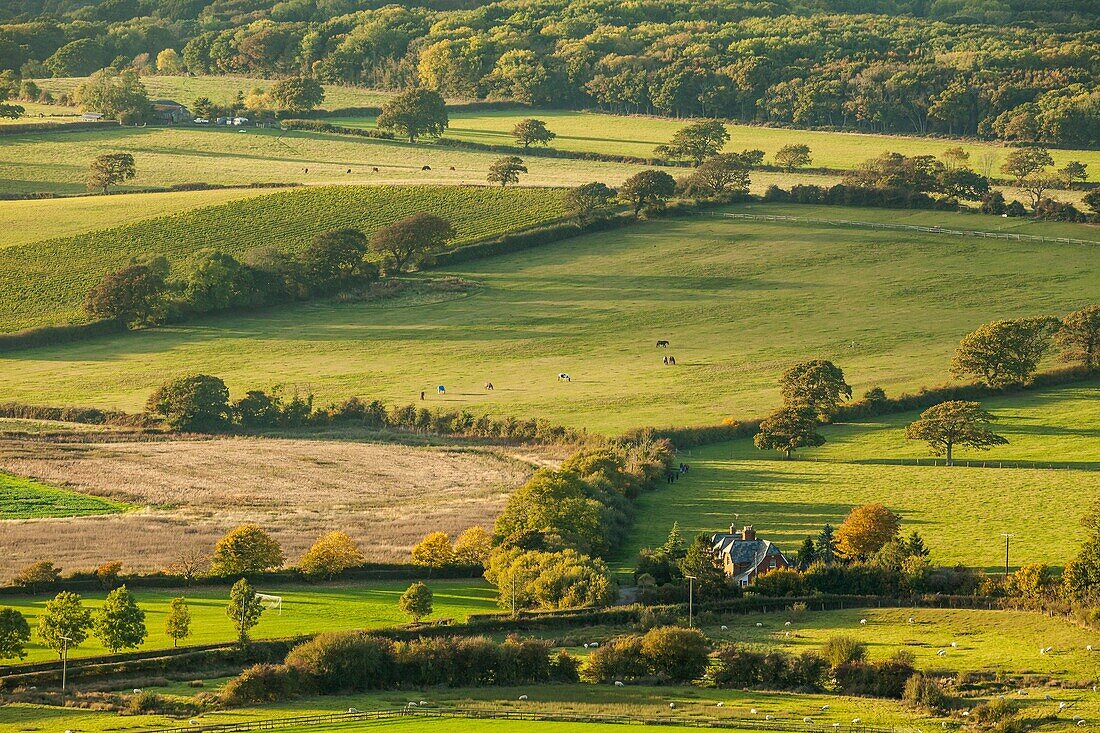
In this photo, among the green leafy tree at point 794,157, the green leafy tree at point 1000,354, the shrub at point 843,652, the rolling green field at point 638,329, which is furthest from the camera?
the green leafy tree at point 794,157

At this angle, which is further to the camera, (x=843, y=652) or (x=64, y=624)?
(x=64, y=624)

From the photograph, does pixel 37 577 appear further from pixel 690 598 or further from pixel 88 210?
pixel 88 210

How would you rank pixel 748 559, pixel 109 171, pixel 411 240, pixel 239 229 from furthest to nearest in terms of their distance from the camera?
1. pixel 109 171
2. pixel 239 229
3. pixel 411 240
4. pixel 748 559

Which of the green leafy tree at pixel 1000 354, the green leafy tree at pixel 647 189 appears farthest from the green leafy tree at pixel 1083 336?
the green leafy tree at pixel 647 189

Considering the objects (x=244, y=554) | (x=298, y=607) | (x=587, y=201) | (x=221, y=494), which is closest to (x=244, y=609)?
(x=298, y=607)

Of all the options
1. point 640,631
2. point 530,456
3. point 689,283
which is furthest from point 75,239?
point 640,631

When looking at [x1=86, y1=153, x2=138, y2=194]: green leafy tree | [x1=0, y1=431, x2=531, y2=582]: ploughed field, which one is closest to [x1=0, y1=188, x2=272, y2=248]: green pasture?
[x1=86, y1=153, x2=138, y2=194]: green leafy tree

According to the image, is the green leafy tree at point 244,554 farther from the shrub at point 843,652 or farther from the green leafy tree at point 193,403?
the green leafy tree at point 193,403
